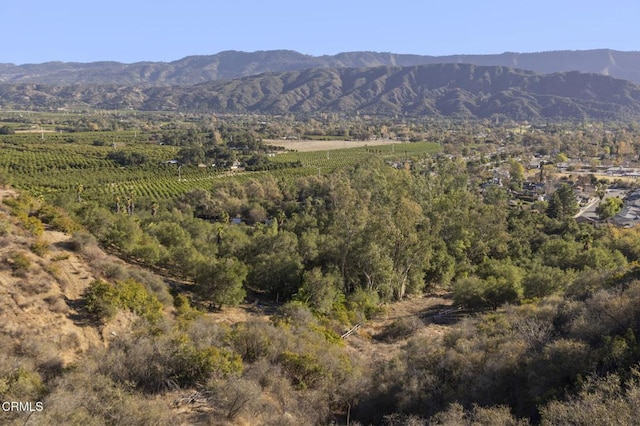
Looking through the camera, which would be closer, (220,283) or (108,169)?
(220,283)

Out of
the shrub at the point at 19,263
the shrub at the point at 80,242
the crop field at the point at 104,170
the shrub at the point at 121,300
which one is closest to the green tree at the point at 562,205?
the crop field at the point at 104,170

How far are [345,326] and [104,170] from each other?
58.7 m

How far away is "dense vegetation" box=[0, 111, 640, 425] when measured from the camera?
1002 centimetres

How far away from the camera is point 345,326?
20844 millimetres

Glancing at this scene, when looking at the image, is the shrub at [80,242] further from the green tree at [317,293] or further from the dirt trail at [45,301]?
the green tree at [317,293]

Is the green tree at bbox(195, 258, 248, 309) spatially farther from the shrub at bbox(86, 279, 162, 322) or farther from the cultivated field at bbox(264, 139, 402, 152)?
the cultivated field at bbox(264, 139, 402, 152)

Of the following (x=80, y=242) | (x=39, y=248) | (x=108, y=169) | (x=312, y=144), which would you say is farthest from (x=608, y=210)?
(x=312, y=144)

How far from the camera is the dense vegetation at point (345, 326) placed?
1002 centimetres

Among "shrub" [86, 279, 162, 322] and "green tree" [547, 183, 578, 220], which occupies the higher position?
"shrub" [86, 279, 162, 322]

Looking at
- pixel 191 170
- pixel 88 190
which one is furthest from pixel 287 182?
pixel 88 190

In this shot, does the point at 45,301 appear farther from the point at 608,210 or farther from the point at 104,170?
the point at 104,170

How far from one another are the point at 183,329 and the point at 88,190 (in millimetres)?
46603

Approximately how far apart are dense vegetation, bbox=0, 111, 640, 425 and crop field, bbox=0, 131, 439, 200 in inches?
931

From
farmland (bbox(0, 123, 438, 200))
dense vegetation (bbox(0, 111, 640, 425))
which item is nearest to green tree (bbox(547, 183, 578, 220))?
dense vegetation (bbox(0, 111, 640, 425))
